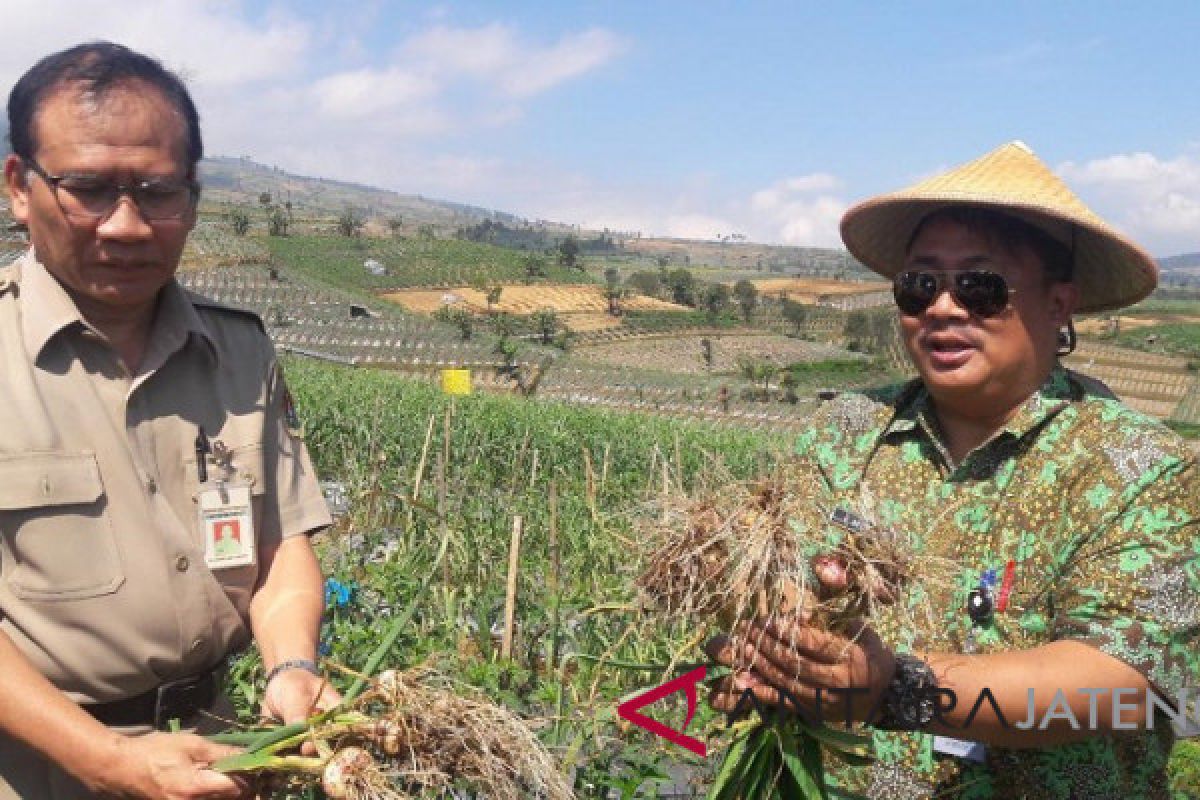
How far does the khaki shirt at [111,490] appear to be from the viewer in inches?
59.1

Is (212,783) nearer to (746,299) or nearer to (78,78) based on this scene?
(78,78)

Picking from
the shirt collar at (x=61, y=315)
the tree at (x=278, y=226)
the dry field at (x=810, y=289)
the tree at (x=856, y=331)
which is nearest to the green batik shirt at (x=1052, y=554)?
the shirt collar at (x=61, y=315)

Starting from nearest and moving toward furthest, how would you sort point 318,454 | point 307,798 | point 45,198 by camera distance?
point 45,198, point 307,798, point 318,454

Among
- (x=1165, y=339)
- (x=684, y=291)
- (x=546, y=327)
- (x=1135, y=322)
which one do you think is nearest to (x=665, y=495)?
(x=546, y=327)

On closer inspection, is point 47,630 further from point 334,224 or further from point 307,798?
point 334,224

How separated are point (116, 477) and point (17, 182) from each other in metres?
0.46

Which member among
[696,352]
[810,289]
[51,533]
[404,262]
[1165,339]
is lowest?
[1165,339]

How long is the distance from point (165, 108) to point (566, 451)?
8.50m

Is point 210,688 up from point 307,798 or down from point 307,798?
up

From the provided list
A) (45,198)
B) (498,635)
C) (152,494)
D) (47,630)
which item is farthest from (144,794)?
(498,635)

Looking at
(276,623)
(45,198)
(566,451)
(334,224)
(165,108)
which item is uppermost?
(334,224)

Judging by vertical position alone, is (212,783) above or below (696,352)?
above

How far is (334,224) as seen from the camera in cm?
8200

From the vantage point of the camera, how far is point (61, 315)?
158 cm
